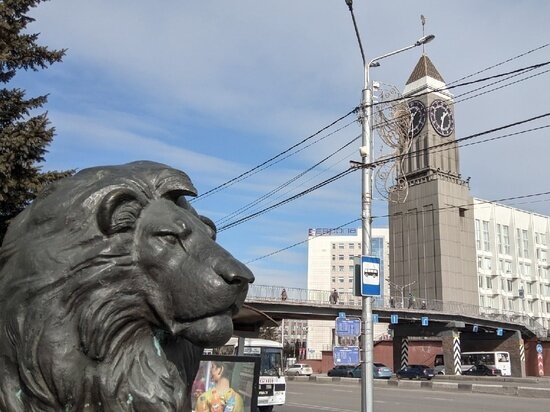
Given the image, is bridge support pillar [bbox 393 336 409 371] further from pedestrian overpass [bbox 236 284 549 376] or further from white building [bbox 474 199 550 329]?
white building [bbox 474 199 550 329]

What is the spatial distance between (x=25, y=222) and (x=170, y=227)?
50 centimetres

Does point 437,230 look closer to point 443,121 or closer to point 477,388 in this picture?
point 443,121

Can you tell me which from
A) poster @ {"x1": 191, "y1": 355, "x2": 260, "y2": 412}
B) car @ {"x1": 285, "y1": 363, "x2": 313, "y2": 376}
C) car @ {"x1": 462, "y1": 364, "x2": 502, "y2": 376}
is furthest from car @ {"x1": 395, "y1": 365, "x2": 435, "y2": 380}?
poster @ {"x1": 191, "y1": 355, "x2": 260, "y2": 412}

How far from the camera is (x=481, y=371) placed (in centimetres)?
4903

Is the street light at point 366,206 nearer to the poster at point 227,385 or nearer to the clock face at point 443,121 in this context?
the poster at point 227,385

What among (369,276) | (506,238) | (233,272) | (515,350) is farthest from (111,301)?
(506,238)

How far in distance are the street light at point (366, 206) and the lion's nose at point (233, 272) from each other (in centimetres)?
995

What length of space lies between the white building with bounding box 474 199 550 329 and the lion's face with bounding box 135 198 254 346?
80.0m

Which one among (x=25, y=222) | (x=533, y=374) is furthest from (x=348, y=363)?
(x=533, y=374)

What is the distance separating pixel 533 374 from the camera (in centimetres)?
5331

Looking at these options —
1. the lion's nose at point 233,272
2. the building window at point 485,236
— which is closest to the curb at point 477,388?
the lion's nose at point 233,272

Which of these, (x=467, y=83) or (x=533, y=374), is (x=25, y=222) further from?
(x=533, y=374)

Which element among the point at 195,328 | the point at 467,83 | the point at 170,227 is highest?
the point at 467,83

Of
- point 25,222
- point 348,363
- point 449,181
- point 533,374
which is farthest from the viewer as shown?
point 449,181
